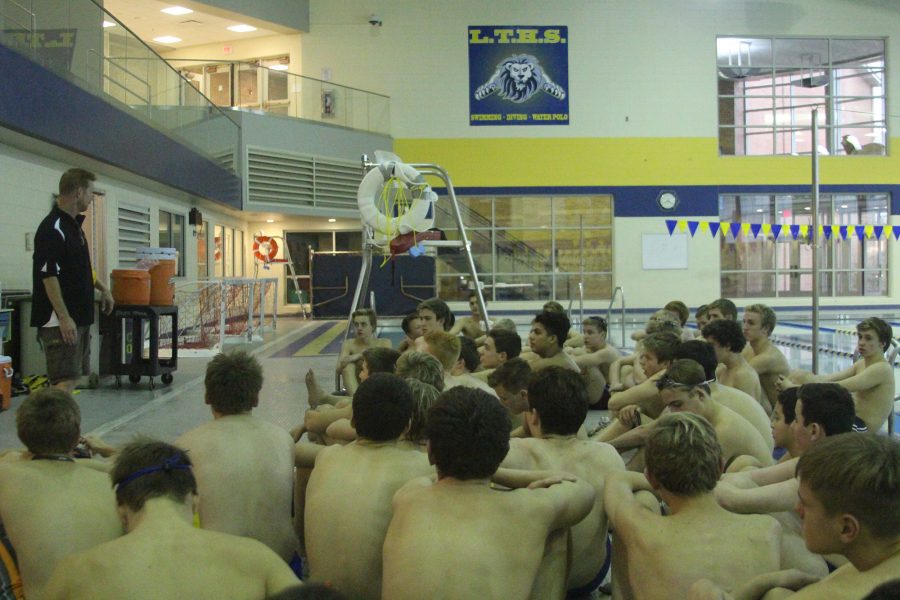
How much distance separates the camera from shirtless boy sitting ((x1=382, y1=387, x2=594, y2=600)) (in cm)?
235

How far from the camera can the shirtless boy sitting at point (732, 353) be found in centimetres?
548

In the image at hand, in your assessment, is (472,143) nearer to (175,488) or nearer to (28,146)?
(28,146)

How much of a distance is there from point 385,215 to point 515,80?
1611 centimetres

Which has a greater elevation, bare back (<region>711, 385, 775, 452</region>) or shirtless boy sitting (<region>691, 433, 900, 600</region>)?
shirtless boy sitting (<region>691, 433, 900, 600</region>)

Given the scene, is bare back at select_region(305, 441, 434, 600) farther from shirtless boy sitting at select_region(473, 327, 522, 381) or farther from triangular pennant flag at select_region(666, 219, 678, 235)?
triangular pennant flag at select_region(666, 219, 678, 235)

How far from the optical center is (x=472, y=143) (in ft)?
78.8

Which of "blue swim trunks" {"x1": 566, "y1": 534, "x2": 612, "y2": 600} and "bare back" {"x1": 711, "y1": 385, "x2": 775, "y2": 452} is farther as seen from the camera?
"bare back" {"x1": 711, "y1": 385, "x2": 775, "y2": 452}

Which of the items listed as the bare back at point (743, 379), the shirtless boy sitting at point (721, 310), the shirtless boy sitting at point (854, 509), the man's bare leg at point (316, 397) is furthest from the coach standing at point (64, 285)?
the shirtless boy sitting at point (721, 310)

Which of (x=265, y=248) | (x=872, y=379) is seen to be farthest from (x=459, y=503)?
(x=265, y=248)

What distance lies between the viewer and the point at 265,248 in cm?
2386

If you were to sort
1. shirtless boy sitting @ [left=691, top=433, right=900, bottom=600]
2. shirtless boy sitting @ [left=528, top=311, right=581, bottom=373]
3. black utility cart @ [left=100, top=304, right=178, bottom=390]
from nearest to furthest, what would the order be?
shirtless boy sitting @ [left=691, top=433, right=900, bottom=600]
shirtless boy sitting @ [left=528, top=311, right=581, bottom=373]
black utility cart @ [left=100, top=304, right=178, bottom=390]

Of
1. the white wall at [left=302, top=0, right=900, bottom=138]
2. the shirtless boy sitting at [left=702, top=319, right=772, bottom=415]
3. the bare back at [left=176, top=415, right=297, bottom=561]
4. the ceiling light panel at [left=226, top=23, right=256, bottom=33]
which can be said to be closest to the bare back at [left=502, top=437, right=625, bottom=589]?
the bare back at [left=176, top=415, right=297, bottom=561]

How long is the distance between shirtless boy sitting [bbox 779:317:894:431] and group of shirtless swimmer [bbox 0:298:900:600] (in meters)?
2.34

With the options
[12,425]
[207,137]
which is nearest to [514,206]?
[207,137]
